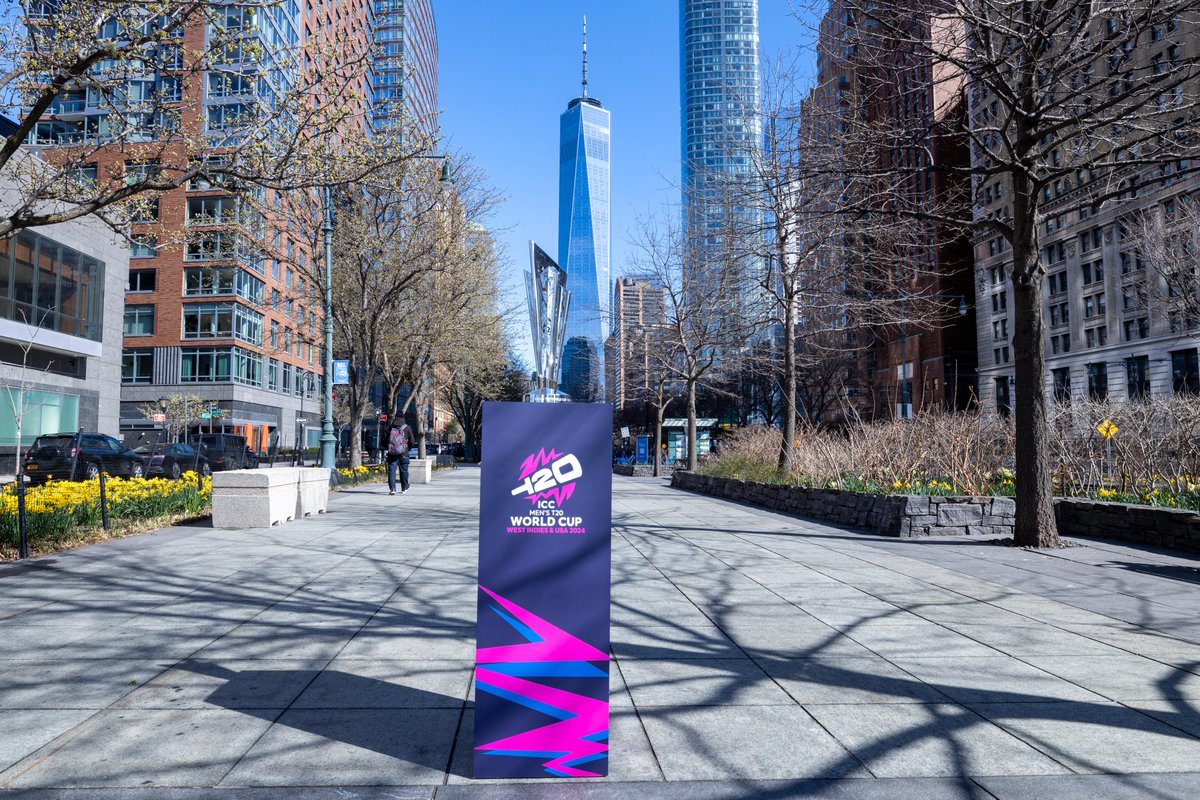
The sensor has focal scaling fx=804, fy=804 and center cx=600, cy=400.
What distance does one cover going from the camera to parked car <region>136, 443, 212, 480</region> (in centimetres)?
2933

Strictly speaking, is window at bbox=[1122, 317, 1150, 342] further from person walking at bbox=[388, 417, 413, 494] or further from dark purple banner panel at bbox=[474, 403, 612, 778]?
dark purple banner panel at bbox=[474, 403, 612, 778]

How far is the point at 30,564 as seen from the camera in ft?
29.8

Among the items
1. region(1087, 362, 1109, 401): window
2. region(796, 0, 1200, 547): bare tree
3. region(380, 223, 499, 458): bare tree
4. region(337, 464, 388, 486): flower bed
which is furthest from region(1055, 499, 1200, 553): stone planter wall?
region(1087, 362, 1109, 401): window

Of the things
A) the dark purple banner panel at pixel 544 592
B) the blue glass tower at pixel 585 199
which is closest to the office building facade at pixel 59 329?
the dark purple banner panel at pixel 544 592

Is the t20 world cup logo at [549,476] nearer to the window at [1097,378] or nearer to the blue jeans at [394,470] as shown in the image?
the blue jeans at [394,470]

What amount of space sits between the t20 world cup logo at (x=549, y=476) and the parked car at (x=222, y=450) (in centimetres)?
3284

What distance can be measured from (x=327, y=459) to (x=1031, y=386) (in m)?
17.7

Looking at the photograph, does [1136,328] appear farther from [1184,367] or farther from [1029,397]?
[1029,397]

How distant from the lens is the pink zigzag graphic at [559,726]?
11.4 feet

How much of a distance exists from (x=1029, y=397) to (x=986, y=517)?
2.64 meters

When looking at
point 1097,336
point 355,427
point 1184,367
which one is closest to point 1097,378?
point 1097,336

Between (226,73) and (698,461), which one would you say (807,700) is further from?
(698,461)

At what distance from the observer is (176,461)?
30.4 m

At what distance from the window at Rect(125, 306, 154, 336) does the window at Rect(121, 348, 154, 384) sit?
1165mm
